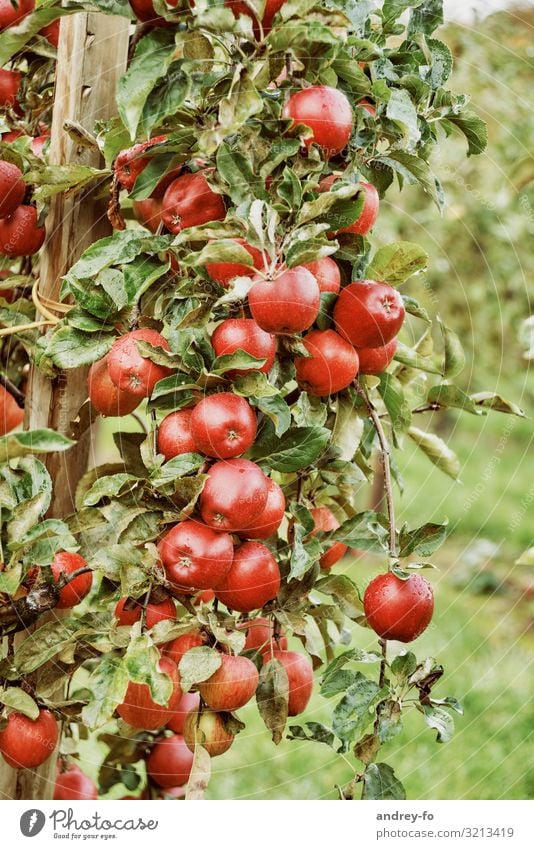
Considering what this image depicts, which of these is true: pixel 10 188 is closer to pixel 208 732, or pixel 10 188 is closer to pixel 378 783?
pixel 208 732

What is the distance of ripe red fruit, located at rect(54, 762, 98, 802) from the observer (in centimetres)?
99

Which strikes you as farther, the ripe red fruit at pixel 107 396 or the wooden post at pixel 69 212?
the wooden post at pixel 69 212

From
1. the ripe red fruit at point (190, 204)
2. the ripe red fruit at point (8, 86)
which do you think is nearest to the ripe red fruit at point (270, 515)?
the ripe red fruit at point (190, 204)

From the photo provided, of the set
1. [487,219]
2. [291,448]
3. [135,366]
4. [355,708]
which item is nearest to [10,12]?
[135,366]

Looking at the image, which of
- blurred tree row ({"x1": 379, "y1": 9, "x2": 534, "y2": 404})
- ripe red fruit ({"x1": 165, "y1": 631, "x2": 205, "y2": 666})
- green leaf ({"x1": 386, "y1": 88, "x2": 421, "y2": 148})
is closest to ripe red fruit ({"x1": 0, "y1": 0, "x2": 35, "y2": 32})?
green leaf ({"x1": 386, "y1": 88, "x2": 421, "y2": 148})

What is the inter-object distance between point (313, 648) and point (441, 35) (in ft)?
7.04

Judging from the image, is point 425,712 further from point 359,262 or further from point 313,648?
point 359,262

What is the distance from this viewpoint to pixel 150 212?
85 cm

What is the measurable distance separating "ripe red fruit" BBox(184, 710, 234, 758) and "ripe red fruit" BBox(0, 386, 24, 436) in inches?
16.9

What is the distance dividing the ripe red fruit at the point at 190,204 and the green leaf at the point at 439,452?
1.14 ft

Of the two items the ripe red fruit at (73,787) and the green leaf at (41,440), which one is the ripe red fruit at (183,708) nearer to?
the ripe red fruit at (73,787)

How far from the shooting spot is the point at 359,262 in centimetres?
77

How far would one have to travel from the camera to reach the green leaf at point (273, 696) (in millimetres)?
780
